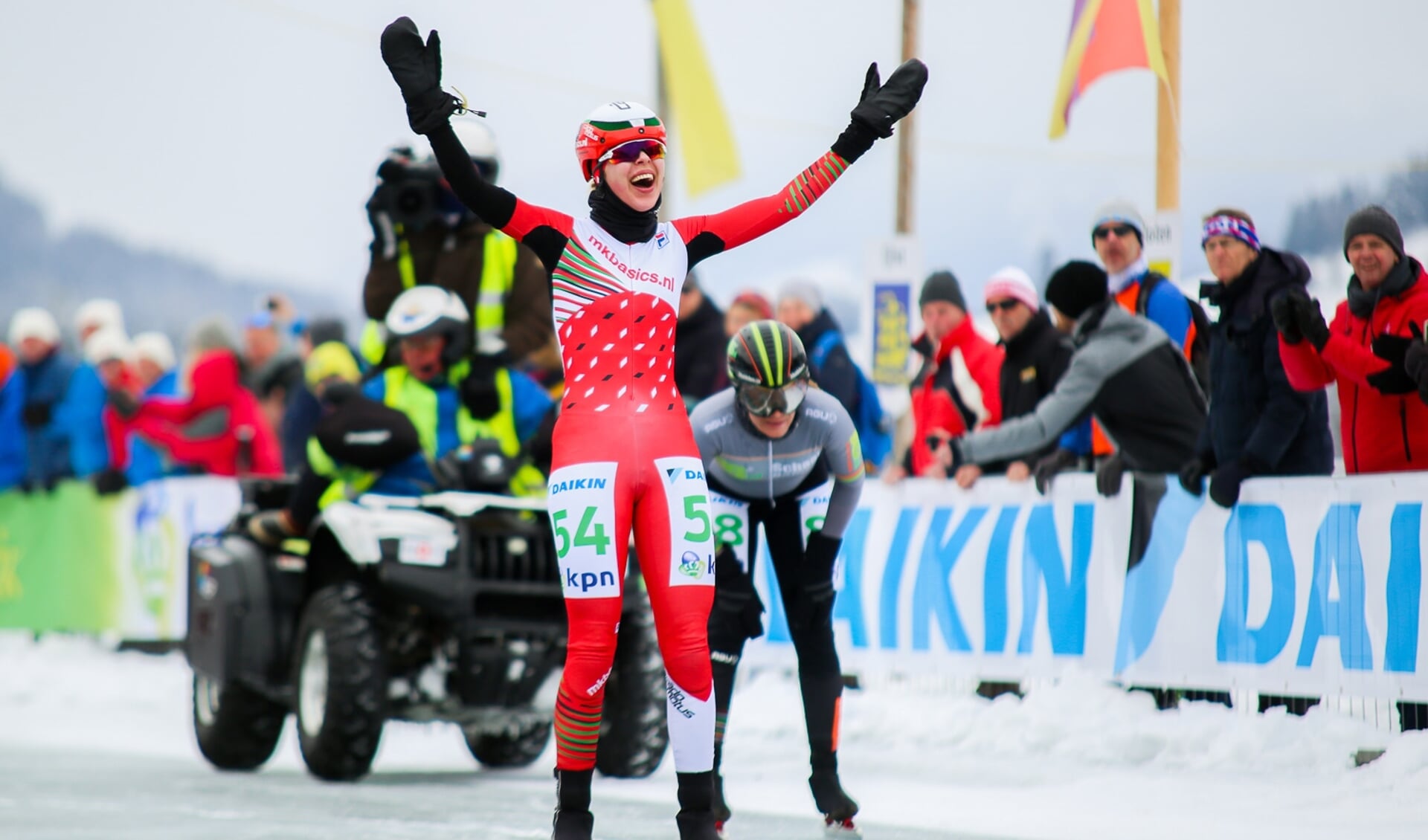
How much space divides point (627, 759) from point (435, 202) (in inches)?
120

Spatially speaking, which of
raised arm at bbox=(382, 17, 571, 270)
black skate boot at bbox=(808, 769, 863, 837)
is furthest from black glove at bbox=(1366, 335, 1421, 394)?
raised arm at bbox=(382, 17, 571, 270)

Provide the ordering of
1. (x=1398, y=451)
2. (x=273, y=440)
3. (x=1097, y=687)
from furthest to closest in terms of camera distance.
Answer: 1. (x=273, y=440)
2. (x=1097, y=687)
3. (x=1398, y=451)

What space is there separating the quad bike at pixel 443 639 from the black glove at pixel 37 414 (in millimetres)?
6836

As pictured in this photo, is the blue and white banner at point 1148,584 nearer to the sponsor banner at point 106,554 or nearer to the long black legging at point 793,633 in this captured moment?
the long black legging at point 793,633

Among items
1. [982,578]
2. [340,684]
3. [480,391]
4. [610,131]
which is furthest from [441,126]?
[982,578]

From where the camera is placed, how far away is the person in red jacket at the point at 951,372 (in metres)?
11.1

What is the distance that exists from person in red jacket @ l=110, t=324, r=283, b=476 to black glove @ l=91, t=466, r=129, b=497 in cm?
40

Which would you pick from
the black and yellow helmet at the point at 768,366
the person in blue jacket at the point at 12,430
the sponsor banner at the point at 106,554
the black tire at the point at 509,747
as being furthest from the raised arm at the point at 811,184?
the person in blue jacket at the point at 12,430

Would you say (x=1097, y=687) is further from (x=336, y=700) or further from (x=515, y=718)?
(x=336, y=700)

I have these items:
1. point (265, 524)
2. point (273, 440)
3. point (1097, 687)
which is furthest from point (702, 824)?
point (273, 440)

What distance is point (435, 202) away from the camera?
32.8 feet

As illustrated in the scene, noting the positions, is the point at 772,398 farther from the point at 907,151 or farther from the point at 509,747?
the point at 907,151

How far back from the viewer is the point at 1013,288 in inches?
408

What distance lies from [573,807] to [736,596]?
5.13ft
